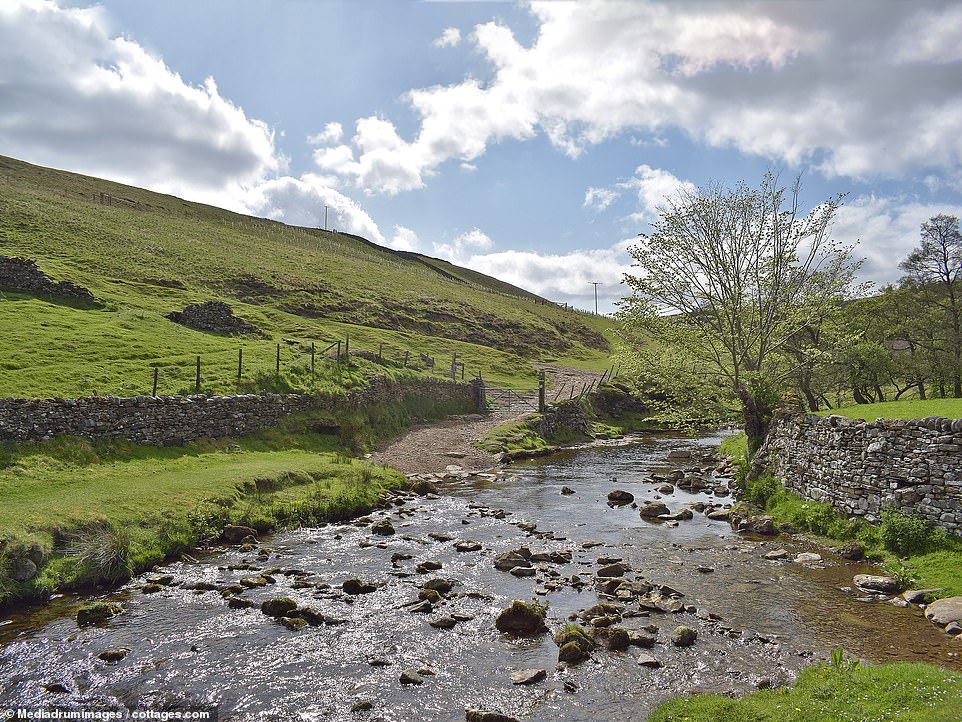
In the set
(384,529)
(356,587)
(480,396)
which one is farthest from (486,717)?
(480,396)

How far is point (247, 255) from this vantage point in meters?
90.7

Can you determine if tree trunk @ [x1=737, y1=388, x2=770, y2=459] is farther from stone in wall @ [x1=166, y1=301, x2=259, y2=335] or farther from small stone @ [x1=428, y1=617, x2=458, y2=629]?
stone in wall @ [x1=166, y1=301, x2=259, y2=335]

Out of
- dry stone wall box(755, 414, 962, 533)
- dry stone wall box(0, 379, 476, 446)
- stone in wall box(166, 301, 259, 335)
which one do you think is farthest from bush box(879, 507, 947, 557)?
stone in wall box(166, 301, 259, 335)

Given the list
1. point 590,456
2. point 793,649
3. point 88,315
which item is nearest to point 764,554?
point 793,649

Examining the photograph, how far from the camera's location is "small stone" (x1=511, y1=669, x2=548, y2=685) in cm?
1109

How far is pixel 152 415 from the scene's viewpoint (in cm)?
2578

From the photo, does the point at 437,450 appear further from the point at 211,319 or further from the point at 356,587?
the point at 211,319

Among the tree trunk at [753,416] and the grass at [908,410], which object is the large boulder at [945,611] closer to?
the grass at [908,410]

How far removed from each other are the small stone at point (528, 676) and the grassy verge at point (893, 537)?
10025 millimetres

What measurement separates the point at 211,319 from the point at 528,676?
152 ft

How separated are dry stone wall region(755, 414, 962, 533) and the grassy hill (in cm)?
1680

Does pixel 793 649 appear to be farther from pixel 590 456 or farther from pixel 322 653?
pixel 590 456

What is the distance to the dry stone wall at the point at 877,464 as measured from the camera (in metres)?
Result: 15.7

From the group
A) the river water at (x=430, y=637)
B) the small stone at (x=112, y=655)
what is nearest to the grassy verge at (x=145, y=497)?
the river water at (x=430, y=637)
